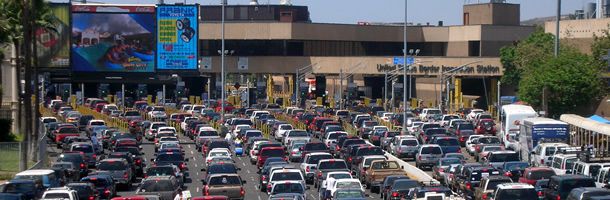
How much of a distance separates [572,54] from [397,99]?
35.5m

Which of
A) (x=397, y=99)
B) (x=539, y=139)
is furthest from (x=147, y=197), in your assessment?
(x=397, y=99)

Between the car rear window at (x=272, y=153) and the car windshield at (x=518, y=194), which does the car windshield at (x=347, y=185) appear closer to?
the car windshield at (x=518, y=194)

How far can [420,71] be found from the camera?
11888 centimetres

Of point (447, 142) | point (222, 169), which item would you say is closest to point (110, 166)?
point (222, 169)

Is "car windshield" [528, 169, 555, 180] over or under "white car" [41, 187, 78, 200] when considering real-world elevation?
over

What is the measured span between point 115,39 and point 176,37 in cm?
405

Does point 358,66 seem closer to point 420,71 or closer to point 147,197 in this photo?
point 420,71

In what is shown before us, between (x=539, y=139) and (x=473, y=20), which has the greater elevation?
(x=473, y=20)

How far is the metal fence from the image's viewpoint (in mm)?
57938

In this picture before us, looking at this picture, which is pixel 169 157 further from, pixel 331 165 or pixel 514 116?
pixel 514 116

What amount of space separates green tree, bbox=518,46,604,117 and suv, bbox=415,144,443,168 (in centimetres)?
2239

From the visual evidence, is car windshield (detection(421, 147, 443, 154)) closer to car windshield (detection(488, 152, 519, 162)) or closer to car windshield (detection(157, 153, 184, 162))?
car windshield (detection(488, 152, 519, 162))

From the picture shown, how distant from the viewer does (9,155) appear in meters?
58.3

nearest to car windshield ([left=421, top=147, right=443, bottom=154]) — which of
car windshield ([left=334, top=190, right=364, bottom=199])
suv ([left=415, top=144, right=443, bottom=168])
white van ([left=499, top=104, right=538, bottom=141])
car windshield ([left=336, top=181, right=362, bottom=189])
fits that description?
suv ([left=415, top=144, right=443, bottom=168])
